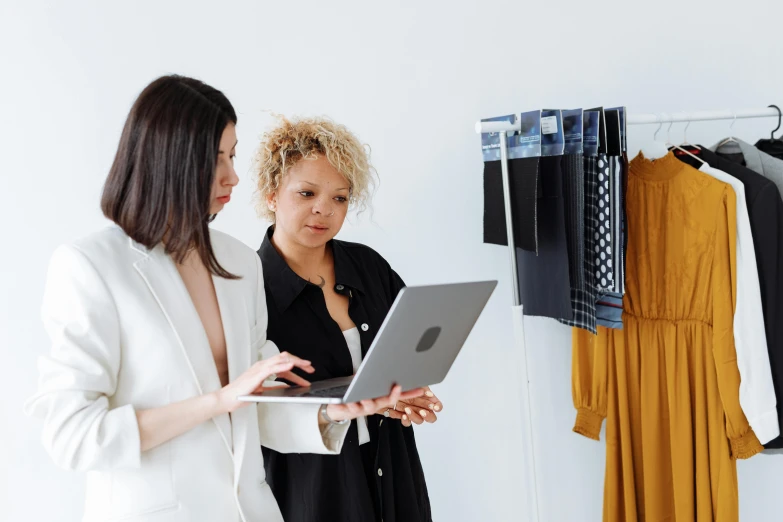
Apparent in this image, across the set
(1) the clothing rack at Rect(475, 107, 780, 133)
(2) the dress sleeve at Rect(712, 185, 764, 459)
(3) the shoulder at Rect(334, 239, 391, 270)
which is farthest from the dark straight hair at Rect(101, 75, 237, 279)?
(2) the dress sleeve at Rect(712, 185, 764, 459)

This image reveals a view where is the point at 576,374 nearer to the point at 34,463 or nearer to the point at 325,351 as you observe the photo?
the point at 325,351

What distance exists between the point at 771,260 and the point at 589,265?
1.63 feet

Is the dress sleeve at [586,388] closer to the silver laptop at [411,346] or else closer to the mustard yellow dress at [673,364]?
the mustard yellow dress at [673,364]

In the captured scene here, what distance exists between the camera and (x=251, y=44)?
2.68 meters

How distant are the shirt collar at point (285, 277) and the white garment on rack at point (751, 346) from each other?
109cm

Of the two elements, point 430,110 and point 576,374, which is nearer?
point 576,374

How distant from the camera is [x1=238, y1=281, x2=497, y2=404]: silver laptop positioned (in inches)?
50.8

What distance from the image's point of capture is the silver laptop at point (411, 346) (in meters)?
1.29

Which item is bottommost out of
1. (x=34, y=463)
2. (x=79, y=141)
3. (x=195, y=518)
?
(x=34, y=463)

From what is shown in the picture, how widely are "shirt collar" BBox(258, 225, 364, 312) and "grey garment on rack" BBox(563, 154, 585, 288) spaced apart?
669 mm

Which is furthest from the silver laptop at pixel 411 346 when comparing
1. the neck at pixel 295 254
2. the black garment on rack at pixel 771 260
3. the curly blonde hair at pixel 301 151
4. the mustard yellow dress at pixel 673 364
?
the black garment on rack at pixel 771 260

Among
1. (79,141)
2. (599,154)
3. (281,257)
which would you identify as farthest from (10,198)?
(599,154)

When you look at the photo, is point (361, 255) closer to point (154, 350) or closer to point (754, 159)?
point (154, 350)

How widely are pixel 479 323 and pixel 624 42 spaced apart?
1123 mm
